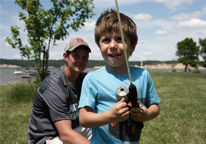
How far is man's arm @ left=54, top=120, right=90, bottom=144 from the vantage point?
2.38m

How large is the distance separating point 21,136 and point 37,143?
2.39m

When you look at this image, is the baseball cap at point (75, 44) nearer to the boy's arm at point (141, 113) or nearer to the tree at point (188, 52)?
the boy's arm at point (141, 113)

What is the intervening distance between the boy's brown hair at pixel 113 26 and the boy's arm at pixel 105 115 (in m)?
0.66

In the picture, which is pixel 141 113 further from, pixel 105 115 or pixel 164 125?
pixel 164 125

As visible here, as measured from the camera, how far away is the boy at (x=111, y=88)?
1667 millimetres

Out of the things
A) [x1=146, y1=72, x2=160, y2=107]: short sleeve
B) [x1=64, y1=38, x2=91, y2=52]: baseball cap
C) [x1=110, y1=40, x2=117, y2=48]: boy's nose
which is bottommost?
[x1=146, y1=72, x2=160, y2=107]: short sleeve

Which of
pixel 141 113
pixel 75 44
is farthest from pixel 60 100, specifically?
pixel 141 113

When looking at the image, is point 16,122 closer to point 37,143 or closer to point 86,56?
point 37,143

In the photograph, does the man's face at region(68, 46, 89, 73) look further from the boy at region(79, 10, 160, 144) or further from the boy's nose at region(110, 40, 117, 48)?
the boy's nose at region(110, 40, 117, 48)

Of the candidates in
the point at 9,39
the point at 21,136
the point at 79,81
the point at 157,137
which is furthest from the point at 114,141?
the point at 9,39

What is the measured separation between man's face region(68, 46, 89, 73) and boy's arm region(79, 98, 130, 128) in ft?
4.11

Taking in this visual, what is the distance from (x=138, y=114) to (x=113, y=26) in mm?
780

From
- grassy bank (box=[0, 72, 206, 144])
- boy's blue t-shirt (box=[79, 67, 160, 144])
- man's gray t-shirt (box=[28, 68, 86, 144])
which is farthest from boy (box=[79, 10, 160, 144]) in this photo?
grassy bank (box=[0, 72, 206, 144])

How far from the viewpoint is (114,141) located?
1.70 m
